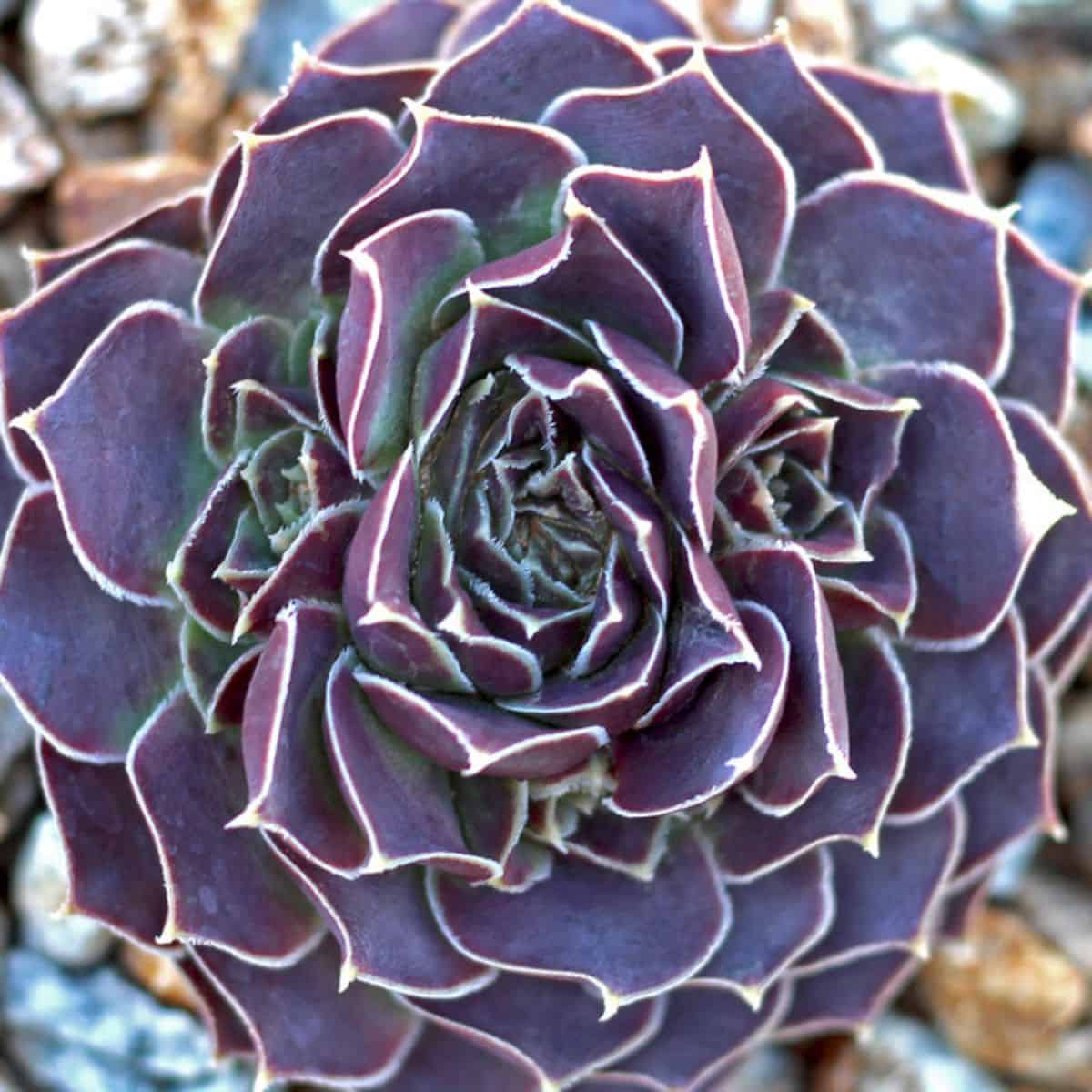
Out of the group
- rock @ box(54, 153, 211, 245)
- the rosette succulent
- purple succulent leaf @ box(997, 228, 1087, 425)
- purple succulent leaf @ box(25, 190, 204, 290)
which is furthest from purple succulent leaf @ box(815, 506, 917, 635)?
rock @ box(54, 153, 211, 245)

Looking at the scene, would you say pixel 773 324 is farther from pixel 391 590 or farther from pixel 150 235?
pixel 150 235

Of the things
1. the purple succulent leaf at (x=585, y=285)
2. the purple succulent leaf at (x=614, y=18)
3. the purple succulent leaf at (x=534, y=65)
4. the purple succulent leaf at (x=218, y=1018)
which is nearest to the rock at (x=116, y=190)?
the purple succulent leaf at (x=614, y=18)

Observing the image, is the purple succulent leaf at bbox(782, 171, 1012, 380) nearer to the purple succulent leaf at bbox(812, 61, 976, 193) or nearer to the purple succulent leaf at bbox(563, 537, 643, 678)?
the purple succulent leaf at bbox(812, 61, 976, 193)

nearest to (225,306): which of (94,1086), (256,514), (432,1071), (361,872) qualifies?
(256,514)

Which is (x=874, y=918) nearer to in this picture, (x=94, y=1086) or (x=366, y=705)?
(x=366, y=705)

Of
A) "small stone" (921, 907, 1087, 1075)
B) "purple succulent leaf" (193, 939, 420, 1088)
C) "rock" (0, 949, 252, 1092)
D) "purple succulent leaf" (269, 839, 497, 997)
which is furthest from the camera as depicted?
"small stone" (921, 907, 1087, 1075)

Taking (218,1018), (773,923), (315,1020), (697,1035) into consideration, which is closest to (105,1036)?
(218,1018)
